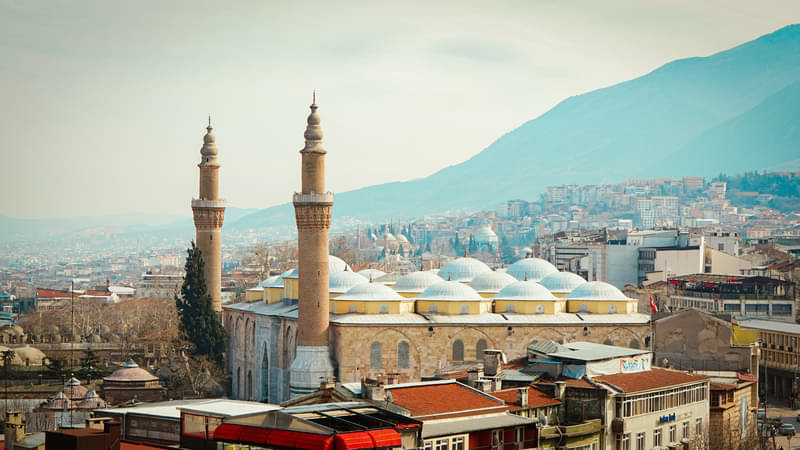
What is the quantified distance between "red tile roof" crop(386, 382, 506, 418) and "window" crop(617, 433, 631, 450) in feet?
11.4

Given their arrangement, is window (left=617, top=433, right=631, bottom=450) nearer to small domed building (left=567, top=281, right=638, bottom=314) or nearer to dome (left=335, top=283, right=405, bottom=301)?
dome (left=335, top=283, right=405, bottom=301)

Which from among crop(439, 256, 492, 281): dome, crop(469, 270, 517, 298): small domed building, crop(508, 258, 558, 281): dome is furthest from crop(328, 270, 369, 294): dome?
crop(508, 258, 558, 281): dome

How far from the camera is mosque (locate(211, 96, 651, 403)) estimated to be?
44875 mm

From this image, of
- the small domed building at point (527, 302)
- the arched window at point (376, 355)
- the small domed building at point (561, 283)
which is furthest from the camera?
the small domed building at point (561, 283)

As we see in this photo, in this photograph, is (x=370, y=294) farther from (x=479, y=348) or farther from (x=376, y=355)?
(x=479, y=348)

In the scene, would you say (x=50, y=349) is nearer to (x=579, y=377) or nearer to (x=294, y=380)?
(x=294, y=380)

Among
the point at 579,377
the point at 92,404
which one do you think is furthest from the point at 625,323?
the point at 92,404

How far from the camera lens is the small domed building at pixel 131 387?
46.0 m

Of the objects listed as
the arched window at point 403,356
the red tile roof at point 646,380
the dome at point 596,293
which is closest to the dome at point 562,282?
the dome at point 596,293

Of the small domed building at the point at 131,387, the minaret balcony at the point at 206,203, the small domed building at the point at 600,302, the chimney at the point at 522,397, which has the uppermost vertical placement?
the minaret balcony at the point at 206,203

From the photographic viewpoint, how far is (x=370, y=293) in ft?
153

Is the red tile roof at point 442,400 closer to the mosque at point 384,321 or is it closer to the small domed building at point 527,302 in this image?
the mosque at point 384,321

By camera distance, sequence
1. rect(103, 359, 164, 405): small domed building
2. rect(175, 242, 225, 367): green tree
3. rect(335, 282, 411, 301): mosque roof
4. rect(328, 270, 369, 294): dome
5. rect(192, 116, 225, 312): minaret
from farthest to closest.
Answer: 1. rect(192, 116, 225, 312): minaret
2. rect(175, 242, 225, 367): green tree
3. rect(328, 270, 369, 294): dome
4. rect(335, 282, 411, 301): mosque roof
5. rect(103, 359, 164, 405): small domed building

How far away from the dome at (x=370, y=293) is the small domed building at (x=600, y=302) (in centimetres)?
591
